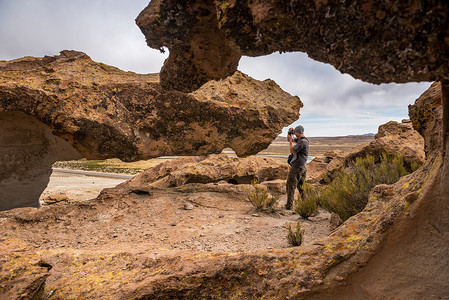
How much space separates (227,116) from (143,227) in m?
3.45

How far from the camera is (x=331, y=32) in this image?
5.26 ft

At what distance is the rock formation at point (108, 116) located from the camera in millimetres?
5523

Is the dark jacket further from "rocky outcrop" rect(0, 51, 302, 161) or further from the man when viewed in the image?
"rocky outcrop" rect(0, 51, 302, 161)

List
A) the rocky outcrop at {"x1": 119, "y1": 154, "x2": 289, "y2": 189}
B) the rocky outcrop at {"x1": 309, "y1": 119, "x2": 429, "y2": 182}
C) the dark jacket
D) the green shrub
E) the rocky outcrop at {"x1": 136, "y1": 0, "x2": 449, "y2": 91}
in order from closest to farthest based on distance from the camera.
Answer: the rocky outcrop at {"x1": 136, "y1": 0, "x2": 449, "y2": 91} < the green shrub < the dark jacket < the rocky outcrop at {"x1": 309, "y1": 119, "x2": 429, "y2": 182} < the rocky outcrop at {"x1": 119, "y1": 154, "x2": 289, "y2": 189}

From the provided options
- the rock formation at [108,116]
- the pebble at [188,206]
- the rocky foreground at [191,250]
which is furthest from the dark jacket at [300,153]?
the pebble at [188,206]

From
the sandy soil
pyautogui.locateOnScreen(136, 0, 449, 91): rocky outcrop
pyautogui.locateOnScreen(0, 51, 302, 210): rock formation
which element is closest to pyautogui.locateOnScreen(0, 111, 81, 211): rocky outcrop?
pyautogui.locateOnScreen(0, 51, 302, 210): rock formation

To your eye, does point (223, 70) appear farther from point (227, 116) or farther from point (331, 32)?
point (227, 116)

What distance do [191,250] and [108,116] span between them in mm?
4072

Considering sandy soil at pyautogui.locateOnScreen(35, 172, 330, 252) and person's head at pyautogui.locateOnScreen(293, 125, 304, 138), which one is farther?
person's head at pyautogui.locateOnScreen(293, 125, 304, 138)

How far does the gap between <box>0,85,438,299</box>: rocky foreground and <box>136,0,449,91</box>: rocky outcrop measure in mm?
1228

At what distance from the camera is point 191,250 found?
10.5ft

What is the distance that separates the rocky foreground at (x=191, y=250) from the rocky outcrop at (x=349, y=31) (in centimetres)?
123

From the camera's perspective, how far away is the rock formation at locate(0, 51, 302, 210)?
552 centimetres

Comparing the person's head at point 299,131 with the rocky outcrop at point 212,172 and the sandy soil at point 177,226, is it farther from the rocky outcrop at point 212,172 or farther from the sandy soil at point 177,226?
the rocky outcrop at point 212,172
